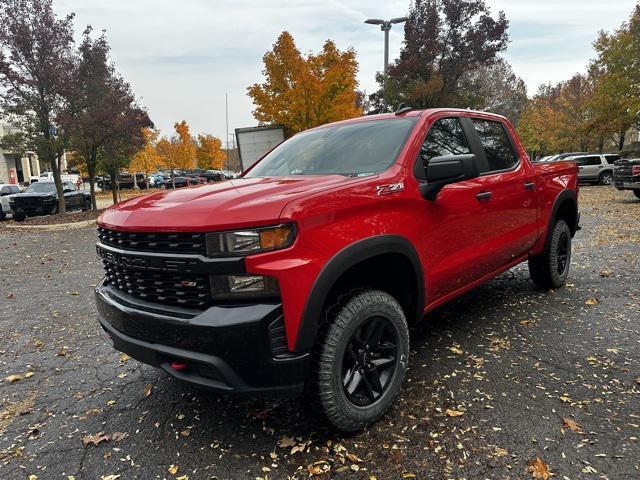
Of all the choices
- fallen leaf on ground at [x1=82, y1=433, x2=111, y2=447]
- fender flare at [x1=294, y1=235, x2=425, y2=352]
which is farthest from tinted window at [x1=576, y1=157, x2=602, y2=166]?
fallen leaf on ground at [x1=82, y1=433, x2=111, y2=447]

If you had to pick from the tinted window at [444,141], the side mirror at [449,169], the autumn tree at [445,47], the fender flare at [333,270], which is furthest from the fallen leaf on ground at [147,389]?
the autumn tree at [445,47]

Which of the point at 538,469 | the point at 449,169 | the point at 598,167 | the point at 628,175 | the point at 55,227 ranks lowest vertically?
the point at 538,469

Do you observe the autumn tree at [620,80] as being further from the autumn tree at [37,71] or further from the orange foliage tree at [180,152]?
the orange foliage tree at [180,152]

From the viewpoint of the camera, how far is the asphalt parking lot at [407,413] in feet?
7.95

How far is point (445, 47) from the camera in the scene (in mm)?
23984

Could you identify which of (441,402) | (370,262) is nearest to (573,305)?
(441,402)

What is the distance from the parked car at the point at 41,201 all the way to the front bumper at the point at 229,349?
17197 mm

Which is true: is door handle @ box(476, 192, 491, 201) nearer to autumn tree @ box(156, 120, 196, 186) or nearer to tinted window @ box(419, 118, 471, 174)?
tinted window @ box(419, 118, 471, 174)

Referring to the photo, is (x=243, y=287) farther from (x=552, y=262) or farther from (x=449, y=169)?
(x=552, y=262)

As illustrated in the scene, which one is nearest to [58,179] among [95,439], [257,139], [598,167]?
[257,139]

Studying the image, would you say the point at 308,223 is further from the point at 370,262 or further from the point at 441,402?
the point at 441,402

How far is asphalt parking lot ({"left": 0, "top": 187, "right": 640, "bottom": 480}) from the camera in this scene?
2424mm

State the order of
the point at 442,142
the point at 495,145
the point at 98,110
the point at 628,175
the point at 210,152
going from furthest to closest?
1. the point at 210,152
2. the point at 98,110
3. the point at 628,175
4. the point at 495,145
5. the point at 442,142

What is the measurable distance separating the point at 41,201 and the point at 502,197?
57.7ft
